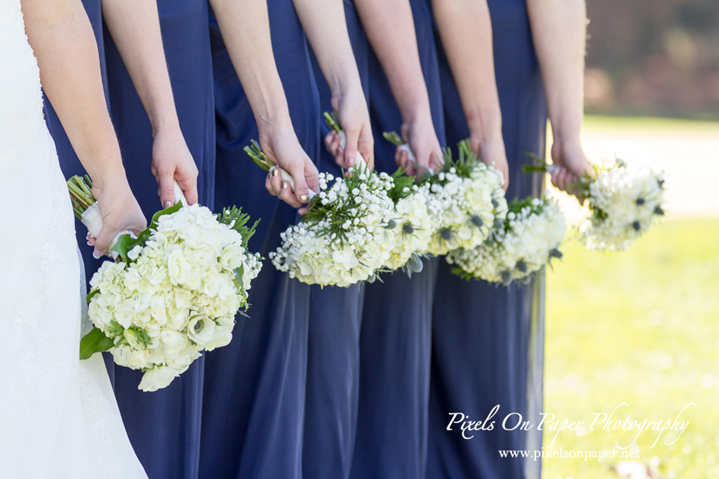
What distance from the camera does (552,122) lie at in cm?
262

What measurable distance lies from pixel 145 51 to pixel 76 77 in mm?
225

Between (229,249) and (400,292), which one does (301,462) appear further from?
(229,249)

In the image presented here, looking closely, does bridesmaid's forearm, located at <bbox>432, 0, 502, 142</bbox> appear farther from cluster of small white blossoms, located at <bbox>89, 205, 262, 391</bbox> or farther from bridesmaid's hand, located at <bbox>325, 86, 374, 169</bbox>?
cluster of small white blossoms, located at <bbox>89, 205, 262, 391</bbox>

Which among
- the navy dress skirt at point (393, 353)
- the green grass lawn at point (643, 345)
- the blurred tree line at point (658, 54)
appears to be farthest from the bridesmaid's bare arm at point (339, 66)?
the blurred tree line at point (658, 54)

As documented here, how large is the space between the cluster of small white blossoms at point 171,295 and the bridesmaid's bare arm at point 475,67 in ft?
4.02

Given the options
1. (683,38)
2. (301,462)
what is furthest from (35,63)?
(683,38)

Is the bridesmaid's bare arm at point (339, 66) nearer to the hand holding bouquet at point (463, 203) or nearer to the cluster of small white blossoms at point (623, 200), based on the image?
the hand holding bouquet at point (463, 203)

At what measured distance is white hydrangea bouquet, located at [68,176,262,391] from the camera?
Result: 1390 mm

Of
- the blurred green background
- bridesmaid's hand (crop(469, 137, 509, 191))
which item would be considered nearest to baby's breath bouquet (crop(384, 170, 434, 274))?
bridesmaid's hand (crop(469, 137, 509, 191))

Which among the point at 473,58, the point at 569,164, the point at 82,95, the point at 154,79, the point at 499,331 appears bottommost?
the point at 499,331

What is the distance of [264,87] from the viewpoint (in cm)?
186

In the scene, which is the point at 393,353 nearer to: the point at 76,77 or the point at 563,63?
the point at 563,63

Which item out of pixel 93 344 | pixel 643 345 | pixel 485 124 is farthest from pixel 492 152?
pixel 643 345

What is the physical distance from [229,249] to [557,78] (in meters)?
1.57
